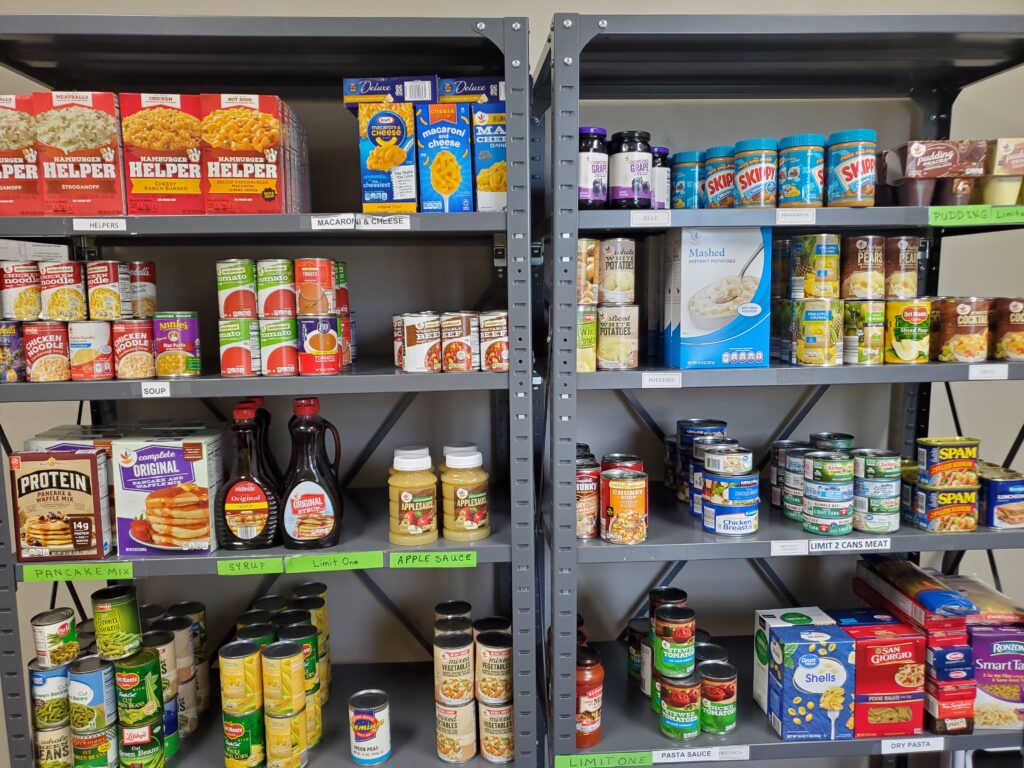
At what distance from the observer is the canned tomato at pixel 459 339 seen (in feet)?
5.20

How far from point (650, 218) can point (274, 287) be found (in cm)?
88

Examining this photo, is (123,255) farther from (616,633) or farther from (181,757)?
(616,633)

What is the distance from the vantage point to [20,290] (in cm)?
154

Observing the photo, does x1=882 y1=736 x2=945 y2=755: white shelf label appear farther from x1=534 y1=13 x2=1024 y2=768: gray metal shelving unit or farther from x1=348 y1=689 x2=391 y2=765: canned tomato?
x1=348 y1=689 x2=391 y2=765: canned tomato

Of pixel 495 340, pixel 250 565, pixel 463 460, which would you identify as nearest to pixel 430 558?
pixel 463 460

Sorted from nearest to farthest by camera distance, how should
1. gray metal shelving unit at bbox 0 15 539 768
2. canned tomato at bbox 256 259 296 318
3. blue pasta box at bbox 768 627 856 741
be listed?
gray metal shelving unit at bbox 0 15 539 768
canned tomato at bbox 256 259 296 318
blue pasta box at bbox 768 627 856 741

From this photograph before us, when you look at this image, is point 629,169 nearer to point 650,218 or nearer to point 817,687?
point 650,218

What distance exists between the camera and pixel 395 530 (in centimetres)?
163

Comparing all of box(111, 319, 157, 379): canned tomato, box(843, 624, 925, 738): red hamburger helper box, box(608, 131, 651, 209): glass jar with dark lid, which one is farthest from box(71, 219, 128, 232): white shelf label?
box(843, 624, 925, 738): red hamburger helper box

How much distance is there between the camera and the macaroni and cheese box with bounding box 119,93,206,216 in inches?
58.9

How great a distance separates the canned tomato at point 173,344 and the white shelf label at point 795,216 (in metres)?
1.40

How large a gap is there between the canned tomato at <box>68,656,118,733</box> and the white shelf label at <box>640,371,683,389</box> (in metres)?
1.44

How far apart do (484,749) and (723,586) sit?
101 cm

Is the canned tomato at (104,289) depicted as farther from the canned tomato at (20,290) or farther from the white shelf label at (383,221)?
the white shelf label at (383,221)
